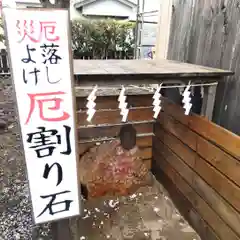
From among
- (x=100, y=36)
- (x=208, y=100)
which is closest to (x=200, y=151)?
(x=208, y=100)

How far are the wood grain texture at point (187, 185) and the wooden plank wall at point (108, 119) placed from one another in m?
0.46

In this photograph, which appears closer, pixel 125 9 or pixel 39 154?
pixel 39 154

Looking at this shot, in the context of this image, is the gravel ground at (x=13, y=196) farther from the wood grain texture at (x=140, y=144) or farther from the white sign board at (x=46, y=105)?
the wood grain texture at (x=140, y=144)

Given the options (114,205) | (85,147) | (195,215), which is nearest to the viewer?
(195,215)

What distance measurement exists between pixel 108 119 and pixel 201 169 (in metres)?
1.49

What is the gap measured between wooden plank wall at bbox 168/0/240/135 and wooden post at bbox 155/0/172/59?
13.8 inches

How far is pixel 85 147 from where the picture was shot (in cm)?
370

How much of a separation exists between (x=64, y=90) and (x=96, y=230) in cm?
189

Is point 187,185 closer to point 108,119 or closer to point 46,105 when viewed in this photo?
point 108,119

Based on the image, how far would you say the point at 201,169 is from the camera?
8.98 feet

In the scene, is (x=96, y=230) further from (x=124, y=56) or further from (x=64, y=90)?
(x=124, y=56)

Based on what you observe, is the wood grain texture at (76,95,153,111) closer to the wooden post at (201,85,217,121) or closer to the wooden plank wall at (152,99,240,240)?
the wooden plank wall at (152,99,240,240)

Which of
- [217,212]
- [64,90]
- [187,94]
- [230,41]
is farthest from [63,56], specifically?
[217,212]

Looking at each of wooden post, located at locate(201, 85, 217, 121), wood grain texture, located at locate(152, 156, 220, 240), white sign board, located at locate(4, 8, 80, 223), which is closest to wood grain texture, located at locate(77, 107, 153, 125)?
wood grain texture, located at locate(152, 156, 220, 240)
